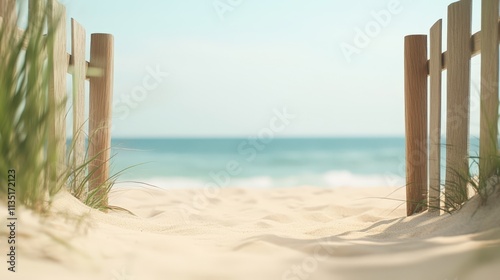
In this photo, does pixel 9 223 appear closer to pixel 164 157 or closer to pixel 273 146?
pixel 164 157

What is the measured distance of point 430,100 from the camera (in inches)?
137

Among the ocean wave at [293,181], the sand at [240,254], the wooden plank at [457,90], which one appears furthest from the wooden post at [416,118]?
the ocean wave at [293,181]

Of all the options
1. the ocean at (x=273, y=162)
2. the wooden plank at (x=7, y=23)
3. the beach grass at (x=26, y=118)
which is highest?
the wooden plank at (x=7, y=23)

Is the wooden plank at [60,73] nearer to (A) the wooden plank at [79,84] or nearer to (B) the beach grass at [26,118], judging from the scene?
(A) the wooden plank at [79,84]

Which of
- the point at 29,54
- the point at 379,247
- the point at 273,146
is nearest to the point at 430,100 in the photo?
the point at 379,247

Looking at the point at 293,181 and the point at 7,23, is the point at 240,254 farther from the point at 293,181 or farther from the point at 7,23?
the point at 293,181

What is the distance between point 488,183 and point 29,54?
83.7 inches

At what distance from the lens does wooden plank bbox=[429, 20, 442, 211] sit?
333 centimetres

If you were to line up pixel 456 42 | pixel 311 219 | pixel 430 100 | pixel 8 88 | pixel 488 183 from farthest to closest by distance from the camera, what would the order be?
pixel 311 219 < pixel 430 100 < pixel 456 42 < pixel 488 183 < pixel 8 88

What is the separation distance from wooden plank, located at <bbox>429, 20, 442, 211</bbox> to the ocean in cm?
717

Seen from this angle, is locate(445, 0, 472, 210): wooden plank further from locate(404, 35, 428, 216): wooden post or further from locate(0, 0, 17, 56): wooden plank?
locate(0, 0, 17, 56): wooden plank

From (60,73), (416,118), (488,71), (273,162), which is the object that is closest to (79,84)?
(60,73)

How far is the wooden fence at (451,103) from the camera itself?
2.74m

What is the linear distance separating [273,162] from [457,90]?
58.3 ft
